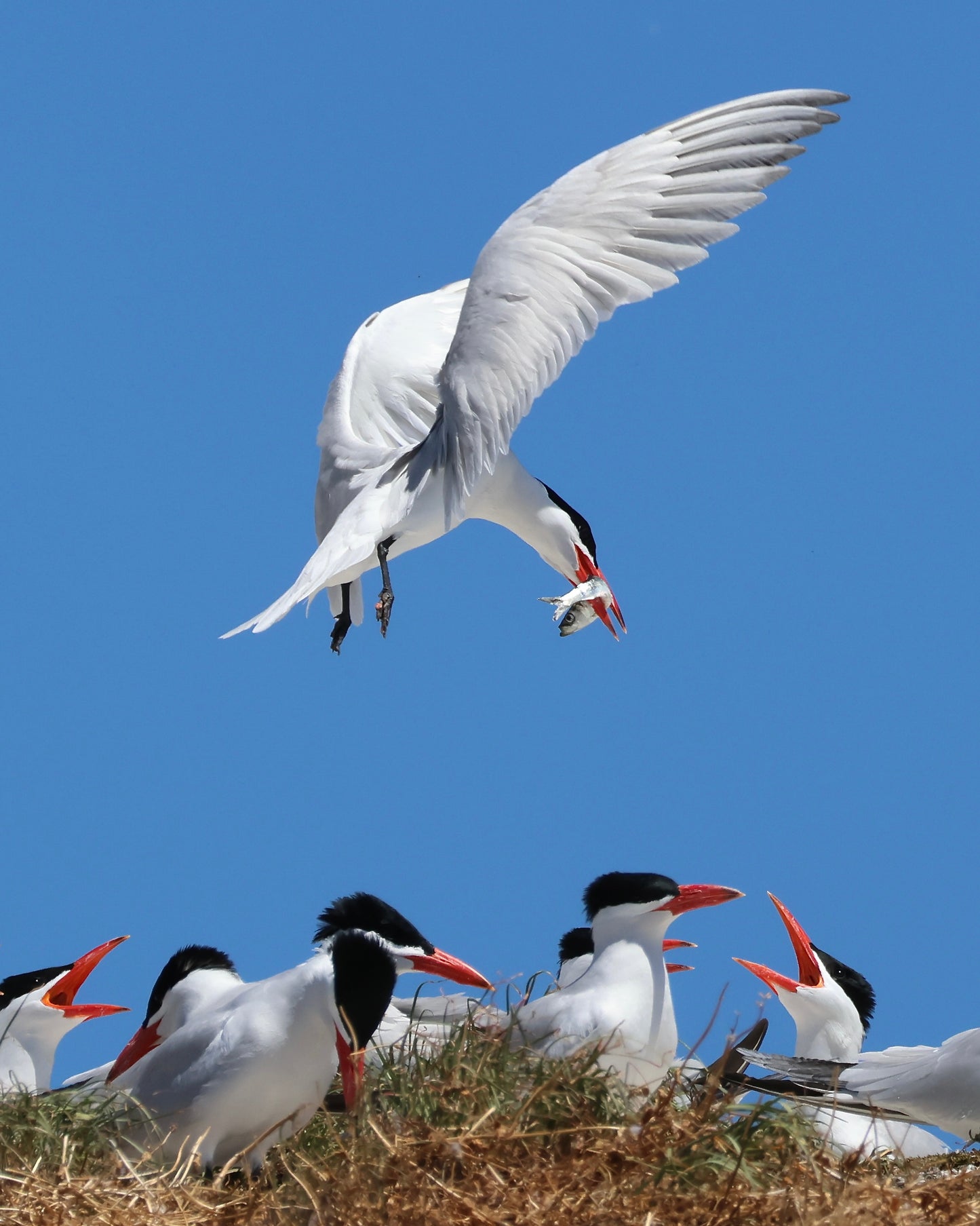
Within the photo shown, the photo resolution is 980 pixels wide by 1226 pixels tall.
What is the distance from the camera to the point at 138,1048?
5336 millimetres

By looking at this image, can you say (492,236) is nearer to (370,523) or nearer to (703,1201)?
(370,523)

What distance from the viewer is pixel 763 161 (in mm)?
6094

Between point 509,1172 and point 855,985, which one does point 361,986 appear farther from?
point 855,985

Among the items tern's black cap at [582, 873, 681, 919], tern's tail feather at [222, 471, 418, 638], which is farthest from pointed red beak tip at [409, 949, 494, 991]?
tern's tail feather at [222, 471, 418, 638]

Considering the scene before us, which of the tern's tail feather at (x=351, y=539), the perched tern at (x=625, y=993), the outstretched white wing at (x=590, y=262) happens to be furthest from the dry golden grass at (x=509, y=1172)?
the outstretched white wing at (x=590, y=262)

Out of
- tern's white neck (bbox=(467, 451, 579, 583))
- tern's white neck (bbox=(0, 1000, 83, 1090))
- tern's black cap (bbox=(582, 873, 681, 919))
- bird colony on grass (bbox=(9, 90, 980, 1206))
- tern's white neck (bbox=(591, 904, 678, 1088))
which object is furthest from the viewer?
tern's white neck (bbox=(467, 451, 579, 583))

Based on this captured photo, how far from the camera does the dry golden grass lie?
3914mm

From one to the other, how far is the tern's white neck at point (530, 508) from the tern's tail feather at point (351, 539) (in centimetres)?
65

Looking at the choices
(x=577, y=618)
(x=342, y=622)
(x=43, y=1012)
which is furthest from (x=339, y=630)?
(x=43, y=1012)

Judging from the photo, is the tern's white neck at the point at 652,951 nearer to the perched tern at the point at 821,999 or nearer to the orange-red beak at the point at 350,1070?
the orange-red beak at the point at 350,1070

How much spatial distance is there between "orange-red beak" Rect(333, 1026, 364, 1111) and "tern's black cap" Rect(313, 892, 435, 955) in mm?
370

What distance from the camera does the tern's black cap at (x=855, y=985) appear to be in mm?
6902

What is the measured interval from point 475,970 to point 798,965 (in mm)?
2230

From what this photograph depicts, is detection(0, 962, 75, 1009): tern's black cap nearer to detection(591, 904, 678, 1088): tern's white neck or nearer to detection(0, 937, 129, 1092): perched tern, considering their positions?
detection(0, 937, 129, 1092): perched tern
